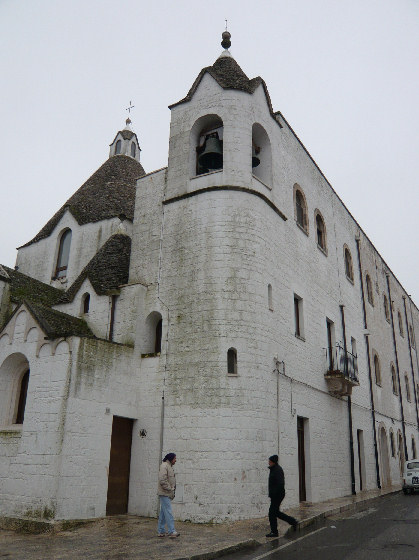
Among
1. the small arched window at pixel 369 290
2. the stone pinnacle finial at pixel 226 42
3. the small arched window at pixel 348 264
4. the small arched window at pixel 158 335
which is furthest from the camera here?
the small arched window at pixel 369 290

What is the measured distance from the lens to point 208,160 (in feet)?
48.8

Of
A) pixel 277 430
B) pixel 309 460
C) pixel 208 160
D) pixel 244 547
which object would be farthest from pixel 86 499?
pixel 208 160

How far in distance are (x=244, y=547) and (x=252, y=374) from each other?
439 centimetres

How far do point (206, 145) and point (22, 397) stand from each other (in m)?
8.80

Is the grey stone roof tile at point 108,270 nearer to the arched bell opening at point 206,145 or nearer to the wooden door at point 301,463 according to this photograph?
the arched bell opening at point 206,145

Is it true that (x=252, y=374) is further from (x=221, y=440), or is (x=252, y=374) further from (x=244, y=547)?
(x=244, y=547)

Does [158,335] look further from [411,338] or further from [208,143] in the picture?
[411,338]

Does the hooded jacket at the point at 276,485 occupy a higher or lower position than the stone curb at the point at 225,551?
higher

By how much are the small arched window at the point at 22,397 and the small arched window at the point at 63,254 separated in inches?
297

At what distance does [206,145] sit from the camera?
1481 centimetres

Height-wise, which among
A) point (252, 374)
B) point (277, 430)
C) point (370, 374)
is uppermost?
point (370, 374)

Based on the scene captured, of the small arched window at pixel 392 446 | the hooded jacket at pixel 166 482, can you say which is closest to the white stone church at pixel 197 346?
the hooded jacket at pixel 166 482

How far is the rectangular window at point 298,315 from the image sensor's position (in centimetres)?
1620

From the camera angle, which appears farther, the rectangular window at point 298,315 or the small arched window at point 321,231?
the small arched window at point 321,231
